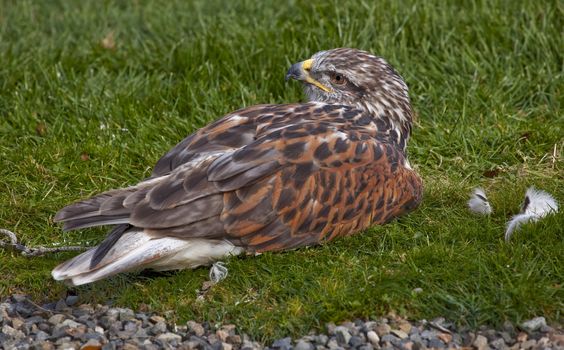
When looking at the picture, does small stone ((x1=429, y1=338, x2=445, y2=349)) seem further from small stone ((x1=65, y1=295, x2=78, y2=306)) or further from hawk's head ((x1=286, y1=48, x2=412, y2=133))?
hawk's head ((x1=286, y1=48, x2=412, y2=133))

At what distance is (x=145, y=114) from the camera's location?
8.45 m

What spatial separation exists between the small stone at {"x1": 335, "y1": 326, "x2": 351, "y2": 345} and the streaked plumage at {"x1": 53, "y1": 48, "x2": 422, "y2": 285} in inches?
34.8

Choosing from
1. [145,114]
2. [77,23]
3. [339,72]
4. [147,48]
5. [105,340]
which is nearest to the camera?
[105,340]

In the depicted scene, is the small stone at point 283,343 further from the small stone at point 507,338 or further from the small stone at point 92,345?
the small stone at point 507,338

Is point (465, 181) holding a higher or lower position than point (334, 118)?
lower

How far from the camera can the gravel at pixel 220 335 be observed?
539 centimetres

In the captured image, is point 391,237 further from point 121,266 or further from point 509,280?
point 121,266

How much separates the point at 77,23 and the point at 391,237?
5.10 m

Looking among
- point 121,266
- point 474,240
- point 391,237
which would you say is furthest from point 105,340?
point 474,240

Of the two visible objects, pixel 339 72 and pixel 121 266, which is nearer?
pixel 121 266

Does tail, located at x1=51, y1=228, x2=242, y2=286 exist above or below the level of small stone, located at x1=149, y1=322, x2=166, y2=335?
above

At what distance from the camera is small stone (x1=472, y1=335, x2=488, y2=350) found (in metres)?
5.35

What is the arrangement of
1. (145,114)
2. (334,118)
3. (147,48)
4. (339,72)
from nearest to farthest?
1. (334,118)
2. (339,72)
3. (145,114)
4. (147,48)

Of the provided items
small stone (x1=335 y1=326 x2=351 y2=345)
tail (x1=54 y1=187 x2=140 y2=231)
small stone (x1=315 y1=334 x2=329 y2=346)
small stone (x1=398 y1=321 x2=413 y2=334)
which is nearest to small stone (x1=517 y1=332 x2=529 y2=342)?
small stone (x1=398 y1=321 x2=413 y2=334)
